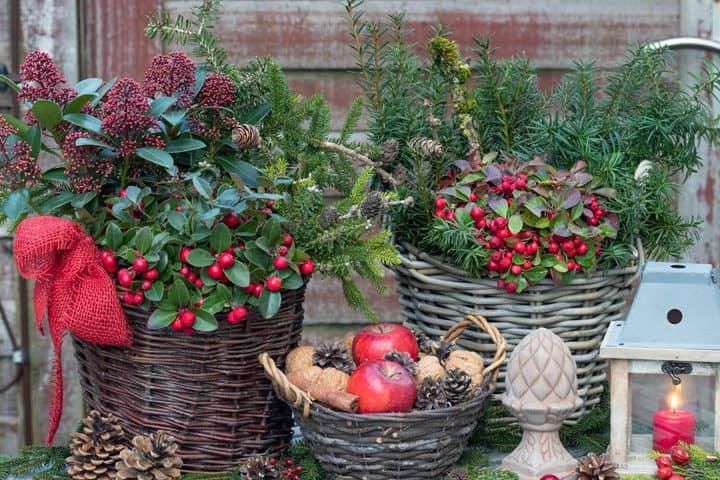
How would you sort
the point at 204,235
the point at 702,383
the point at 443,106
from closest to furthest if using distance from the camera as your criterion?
the point at 204,235
the point at 443,106
the point at 702,383

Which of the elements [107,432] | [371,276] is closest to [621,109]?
[371,276]

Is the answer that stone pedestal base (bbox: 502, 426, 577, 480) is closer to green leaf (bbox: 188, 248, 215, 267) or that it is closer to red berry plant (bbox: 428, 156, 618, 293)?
red berry plant (bbox: 428, 156, 618, 293)

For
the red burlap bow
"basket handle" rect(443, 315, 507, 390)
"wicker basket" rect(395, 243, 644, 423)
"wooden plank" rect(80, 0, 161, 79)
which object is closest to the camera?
the red burlap bow

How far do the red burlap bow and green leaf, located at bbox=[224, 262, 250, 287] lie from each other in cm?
14

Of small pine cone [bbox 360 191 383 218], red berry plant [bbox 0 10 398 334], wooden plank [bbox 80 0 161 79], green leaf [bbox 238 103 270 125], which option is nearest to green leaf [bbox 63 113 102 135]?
red berry plant [bbox 0 10 398 334]

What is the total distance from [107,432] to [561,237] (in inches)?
25.0

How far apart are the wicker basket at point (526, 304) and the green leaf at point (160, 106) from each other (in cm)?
40

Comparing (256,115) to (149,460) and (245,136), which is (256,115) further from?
(149,460)

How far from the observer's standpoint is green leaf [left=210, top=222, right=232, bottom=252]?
104 cm

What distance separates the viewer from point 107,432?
3.61 ft

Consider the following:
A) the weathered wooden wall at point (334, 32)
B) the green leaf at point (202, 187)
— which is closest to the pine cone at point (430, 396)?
the green leaf at point (202, 187)

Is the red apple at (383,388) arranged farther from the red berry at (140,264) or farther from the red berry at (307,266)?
the red berry at (140,264)

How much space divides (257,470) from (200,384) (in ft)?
0.41

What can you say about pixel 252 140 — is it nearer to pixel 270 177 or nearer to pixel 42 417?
pixel 270 177
